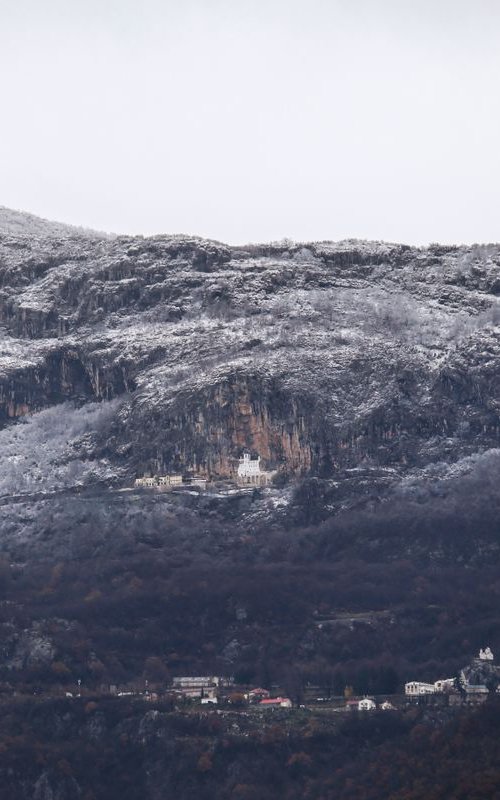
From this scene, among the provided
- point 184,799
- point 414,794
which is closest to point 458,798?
point 414,794

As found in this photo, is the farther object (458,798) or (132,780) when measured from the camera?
(132,780)

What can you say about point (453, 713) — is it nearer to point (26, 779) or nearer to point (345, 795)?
point (345, 795)

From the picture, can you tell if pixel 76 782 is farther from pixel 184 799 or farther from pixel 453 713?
pixel 453 713

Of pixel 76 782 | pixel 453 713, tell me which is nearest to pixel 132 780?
pixel 76 782

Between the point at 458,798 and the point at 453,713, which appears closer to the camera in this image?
the point at 458,798

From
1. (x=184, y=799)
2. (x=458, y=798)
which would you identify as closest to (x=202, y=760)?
(x=184, y=799)

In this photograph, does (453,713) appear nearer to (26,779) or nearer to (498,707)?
(498,707)
